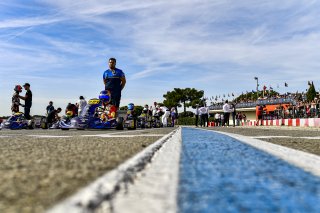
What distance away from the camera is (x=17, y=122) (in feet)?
71.9

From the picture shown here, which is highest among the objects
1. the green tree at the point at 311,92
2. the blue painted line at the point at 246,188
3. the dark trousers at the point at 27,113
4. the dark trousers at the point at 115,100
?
the green tree at the point at 311,92

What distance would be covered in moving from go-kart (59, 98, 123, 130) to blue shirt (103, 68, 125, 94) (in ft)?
2.55

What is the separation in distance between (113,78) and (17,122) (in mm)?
8292

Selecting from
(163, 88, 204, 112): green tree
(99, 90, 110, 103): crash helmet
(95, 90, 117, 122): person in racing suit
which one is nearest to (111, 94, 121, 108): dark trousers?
(95, 90, 117, 122): person in racing suit

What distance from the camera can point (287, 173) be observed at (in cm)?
230

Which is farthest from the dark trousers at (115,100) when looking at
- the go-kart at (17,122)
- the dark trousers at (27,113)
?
the go-kart at (17,122)


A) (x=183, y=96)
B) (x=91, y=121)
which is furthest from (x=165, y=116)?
(x=183, y=96)

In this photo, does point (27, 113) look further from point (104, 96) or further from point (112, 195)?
point (112, 195)

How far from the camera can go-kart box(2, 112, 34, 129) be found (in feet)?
71.1

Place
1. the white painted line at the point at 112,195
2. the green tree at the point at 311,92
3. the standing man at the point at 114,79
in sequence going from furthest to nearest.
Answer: the green tree at the point at 311,92 < the standing man at the point at 114,79 < the white painted line at the point at 112,195

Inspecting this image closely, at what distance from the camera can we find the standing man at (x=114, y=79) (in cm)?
1597

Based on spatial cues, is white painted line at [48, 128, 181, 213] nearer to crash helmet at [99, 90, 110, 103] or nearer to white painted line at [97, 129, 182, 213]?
white painted line at [97, 129, 182, 213]

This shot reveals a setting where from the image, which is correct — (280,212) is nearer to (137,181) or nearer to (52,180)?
(137,181)

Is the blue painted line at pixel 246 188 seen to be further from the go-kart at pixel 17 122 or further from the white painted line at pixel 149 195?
the go-kart at pixel 17 122
